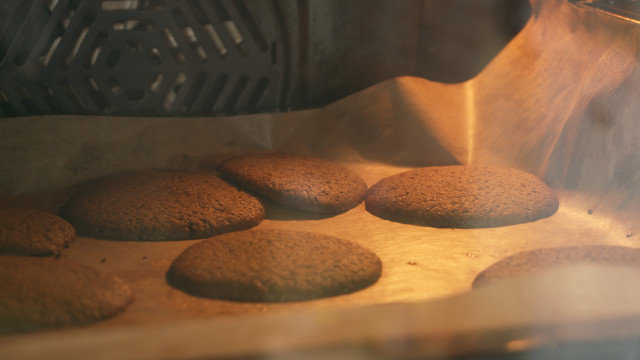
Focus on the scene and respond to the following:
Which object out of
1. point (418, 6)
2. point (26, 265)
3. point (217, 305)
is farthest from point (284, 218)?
point (418, 6)

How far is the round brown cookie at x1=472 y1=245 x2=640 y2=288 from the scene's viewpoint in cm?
117

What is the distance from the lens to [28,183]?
1.66 meters

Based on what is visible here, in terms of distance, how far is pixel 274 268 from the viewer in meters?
1.21

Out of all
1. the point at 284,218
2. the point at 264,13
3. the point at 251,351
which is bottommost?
the point at 284,218

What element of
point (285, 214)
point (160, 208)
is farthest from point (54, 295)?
point (285, 214)

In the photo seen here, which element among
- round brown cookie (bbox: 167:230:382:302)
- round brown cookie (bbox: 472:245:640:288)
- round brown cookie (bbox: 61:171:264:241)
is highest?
round brown cookie (bbox: 472:245:640:288)

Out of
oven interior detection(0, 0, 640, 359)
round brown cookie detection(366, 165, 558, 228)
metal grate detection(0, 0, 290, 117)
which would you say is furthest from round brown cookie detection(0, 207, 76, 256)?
round brown cookie detection(366, 165, 558, 228)

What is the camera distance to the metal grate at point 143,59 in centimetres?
171

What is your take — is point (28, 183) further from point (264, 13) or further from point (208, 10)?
point (264, 13)

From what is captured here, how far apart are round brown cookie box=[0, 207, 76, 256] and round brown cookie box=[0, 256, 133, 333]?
13cm

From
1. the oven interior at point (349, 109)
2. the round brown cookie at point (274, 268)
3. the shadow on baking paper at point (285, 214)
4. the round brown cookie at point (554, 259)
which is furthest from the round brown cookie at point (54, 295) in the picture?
the round brown cookie at point (554, 259)

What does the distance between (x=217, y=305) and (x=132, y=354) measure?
0.52 m

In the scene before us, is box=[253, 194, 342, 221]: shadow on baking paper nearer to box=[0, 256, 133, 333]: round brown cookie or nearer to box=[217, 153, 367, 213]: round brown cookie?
box=[217, 153, 367, 213]: round brown cookie

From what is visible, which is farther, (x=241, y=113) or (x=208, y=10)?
(x=241, y=113)
